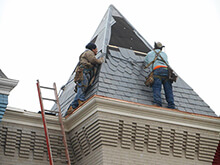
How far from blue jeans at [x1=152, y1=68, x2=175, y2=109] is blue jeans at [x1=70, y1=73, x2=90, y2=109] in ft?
8.39

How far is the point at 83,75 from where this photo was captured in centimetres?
2244

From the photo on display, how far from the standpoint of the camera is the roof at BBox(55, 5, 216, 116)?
2216 centimetres

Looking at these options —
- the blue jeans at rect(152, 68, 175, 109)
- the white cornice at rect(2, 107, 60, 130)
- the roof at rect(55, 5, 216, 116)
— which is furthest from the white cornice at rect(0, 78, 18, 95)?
the blue jeans at rect(152, 68, 175, 109)

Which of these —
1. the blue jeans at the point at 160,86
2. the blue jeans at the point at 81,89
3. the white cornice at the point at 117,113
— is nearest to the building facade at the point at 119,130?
the white cornice at the point at 117,113

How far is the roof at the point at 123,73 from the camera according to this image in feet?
72.7

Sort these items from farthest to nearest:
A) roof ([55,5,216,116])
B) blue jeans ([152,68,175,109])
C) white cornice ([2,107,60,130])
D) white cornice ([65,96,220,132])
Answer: blue jeans ([152,68,175,109])
roof ([55,5,216,116])
white cornice ([2,107,60,130])
white cornice ([65,96,220,132])

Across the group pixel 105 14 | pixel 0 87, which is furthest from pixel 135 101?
pixel 105 14

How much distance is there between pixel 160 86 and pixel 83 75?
9.69ft

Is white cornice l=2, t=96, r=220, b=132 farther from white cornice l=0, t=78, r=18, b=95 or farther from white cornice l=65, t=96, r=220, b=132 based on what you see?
white cornice l=0, t=78, r=18, b=95

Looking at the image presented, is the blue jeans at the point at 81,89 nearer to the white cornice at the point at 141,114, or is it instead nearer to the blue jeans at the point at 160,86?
the white cornice at the point at 141,114

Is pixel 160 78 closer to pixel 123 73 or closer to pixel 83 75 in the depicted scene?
pixel 123 73

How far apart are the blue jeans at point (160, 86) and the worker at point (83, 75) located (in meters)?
2.24

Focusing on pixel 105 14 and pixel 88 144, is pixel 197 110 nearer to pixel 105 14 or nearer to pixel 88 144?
pixel 88 144

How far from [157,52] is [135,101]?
2687 mm
